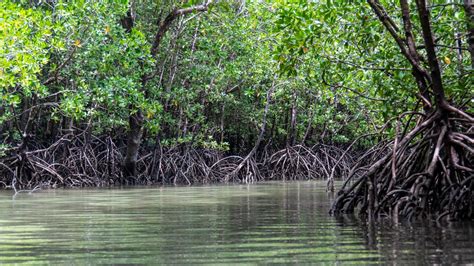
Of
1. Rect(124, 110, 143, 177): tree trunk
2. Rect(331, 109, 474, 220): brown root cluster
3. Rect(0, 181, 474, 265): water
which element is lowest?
Rect(0, 181, 474, 265): water

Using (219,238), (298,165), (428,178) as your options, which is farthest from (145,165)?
(219,238)

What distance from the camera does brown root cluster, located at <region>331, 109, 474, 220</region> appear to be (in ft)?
19.0

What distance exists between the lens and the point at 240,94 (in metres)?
20.1

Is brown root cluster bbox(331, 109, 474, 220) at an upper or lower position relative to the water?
upper

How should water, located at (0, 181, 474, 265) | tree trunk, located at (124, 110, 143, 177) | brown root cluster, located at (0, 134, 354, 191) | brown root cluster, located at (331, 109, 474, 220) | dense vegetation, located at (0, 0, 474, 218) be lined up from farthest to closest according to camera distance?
tree trunk, located at (124, 110, 143, 177)
brown root cluster, located at (0, 134, 354, 191)
dense vegetation, located at (0, 0, 474, 218)
brown root cluster, located at (331, 109, 474, 220)
water, located at (0, 181, 474, 265)

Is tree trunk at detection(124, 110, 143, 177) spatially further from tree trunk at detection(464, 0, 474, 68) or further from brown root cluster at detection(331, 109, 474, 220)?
tree trunk at detection(464, 0, 474, 68)

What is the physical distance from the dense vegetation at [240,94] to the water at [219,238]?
2.68ft

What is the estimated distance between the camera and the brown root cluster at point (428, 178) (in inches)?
228

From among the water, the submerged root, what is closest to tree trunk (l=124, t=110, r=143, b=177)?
the submerged root

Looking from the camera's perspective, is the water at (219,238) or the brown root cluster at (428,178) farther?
the brown root cluster at (428,178)

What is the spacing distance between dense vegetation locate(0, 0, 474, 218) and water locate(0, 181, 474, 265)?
32.1 inches

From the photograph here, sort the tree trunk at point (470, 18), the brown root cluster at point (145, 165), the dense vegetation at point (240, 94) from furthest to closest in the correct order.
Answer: the brown root cluster at point (145, 165)
the dense vegetation at point (240, 94)
the tree trunk at point (470, 18)

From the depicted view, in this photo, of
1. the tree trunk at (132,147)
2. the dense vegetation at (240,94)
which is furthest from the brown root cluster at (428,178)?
the tree trunk at (132,147)

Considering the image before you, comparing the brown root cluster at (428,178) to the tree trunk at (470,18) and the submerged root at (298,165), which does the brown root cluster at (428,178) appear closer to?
the tree trunk at (470,18)
